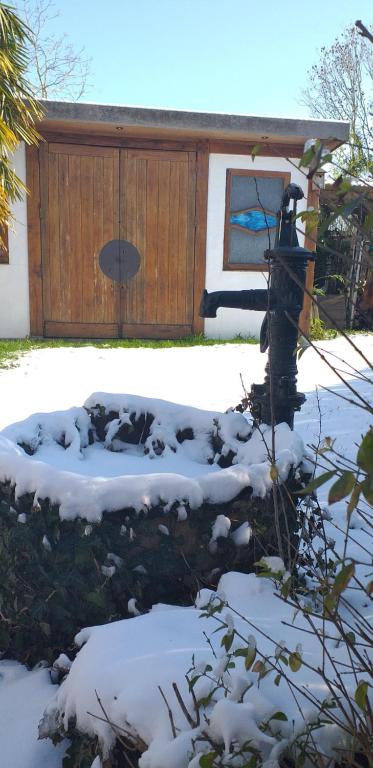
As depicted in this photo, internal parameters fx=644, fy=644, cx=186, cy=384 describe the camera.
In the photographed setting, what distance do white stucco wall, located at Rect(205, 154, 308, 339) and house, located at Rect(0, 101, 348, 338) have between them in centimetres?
2

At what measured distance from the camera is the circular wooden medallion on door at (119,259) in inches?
376

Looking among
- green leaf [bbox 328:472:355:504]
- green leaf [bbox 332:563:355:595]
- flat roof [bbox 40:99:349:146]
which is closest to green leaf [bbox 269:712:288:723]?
green leaf [bbox 332:563:355:595]

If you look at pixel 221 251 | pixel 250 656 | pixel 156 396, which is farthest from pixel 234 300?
pixel 221 251

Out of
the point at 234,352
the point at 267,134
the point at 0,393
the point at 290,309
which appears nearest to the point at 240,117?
the point at 267,134

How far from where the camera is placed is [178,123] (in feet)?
28.7

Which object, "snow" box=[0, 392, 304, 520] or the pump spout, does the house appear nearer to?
"snow" box=[0, 392, 304, 520]

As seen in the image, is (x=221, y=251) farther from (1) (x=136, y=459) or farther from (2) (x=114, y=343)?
(1) (x=136, y=459)

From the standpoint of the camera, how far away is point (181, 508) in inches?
76.2

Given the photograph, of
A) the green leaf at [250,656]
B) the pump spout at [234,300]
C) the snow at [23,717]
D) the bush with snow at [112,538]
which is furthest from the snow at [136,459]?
the green leaf at [250,656]

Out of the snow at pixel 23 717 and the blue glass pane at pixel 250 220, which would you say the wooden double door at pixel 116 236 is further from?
the snow at pixel 23 717

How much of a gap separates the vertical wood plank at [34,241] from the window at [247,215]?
2769mm

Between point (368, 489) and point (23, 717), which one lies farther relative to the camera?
point (23, 717)

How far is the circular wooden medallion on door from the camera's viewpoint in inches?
376

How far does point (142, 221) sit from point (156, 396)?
471 cm
